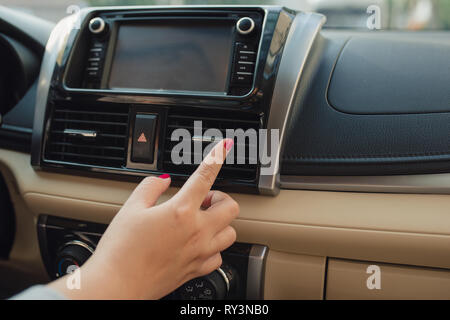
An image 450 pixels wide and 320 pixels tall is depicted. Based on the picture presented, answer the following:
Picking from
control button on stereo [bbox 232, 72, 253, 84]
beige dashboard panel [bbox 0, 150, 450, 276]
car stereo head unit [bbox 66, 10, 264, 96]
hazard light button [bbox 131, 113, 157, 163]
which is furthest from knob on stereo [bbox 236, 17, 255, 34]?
beige dashboard panel [bbox 0, 150, 450, 276]

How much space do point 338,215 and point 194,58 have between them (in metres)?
0.56

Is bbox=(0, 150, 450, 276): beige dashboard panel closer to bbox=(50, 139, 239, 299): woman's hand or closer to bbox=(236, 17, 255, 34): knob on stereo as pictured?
bbox=(50, 139, 239, 299): woman's hand

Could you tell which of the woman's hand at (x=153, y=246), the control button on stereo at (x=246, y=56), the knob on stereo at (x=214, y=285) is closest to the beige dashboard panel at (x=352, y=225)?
the knob on stereo at (x=214, y=285)

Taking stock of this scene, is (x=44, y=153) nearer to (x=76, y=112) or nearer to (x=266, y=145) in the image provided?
(x=76, y=112)

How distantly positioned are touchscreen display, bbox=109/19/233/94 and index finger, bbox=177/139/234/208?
32 centimetres

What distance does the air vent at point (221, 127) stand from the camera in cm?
100

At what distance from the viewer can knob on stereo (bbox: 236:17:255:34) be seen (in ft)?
3.41

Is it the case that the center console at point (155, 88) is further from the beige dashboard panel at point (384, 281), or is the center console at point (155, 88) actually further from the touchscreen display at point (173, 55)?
the beige dashboard panel at point (384, 281)

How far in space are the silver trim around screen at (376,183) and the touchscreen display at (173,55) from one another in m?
0.31

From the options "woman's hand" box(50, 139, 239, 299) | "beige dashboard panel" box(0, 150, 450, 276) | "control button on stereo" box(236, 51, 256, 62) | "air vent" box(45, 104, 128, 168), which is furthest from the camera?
"air vent" box(45, 104, 128, 168)

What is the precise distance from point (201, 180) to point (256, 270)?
422mm
